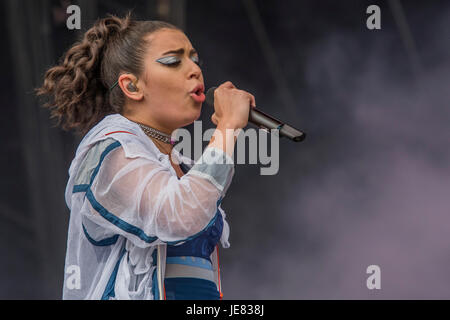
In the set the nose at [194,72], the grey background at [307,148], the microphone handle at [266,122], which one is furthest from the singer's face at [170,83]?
the grey background at [307,148]

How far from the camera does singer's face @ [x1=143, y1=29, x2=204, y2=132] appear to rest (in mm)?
1363

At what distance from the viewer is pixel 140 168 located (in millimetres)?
1175

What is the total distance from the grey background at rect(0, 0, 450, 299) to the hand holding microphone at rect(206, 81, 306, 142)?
1.84 m

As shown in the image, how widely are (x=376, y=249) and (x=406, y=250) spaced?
15 centimetres

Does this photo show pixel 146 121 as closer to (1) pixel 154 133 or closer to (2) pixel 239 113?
(1) pixel 154 133

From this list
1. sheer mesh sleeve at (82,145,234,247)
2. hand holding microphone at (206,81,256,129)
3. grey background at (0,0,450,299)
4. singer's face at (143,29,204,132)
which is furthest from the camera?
grey background at (0,0,450,299)

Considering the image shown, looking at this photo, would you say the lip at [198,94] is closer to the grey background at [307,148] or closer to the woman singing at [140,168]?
the woman singing at [140,168]

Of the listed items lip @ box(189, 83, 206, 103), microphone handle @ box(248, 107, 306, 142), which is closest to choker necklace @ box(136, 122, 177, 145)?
lip @ box(189, 83, 206, 103)

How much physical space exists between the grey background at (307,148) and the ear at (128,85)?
5.44 ft

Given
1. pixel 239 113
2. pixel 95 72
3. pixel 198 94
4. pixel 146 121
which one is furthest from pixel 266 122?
pixel 95 72

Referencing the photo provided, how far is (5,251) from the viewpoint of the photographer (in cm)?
321

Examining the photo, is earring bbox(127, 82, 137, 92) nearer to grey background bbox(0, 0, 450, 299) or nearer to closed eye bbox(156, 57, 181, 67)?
closed eye bbox(156, 57, 181, 67)

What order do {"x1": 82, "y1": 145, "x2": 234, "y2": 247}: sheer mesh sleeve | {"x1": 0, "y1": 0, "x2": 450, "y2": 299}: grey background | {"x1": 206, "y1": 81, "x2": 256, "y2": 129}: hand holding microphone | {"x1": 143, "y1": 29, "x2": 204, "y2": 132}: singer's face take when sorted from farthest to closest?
{"x1": 0, "y1": 0, "x2": 450, "y2": 299}: grey background → {"x1": 143, "y1": 29, "x2": 204, "y2": 132}: singer's face → {"x1": 206, "y1": 81, "x2": 256, "y2": 129}: hand holding microphone → {"x1": 82, "y1": 145, "x2": 234, "y2": 247}: sheer mesh sleeve
